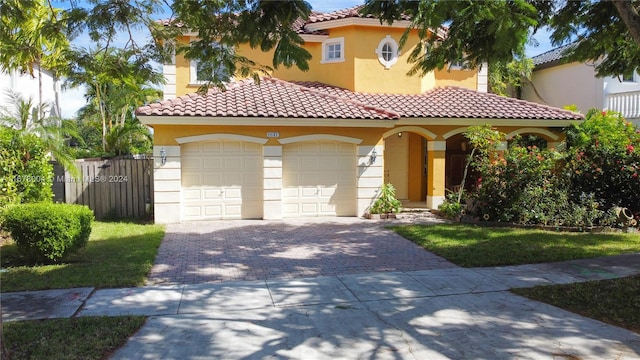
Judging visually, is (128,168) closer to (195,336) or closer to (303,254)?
(303,254)

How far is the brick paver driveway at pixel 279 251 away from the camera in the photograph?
794 cm

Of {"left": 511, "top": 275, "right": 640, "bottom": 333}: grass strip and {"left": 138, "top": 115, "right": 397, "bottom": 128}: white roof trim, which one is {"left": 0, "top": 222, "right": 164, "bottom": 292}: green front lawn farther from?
{"left": 511, "top": 275, "right": 640, "bottom": 333}: grass strip

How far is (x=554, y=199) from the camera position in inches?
485

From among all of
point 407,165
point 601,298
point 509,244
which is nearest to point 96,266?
point 601,298

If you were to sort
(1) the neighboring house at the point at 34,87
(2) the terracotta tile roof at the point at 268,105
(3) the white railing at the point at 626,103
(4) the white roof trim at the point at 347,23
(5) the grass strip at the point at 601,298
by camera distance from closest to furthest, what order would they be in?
(5) the grass strip at the point at 601,298
(2) the terracotta tile roof at the point at 268,105
(4) the white roof trim at the point at 347,23
(3) the white railing at the point at 626,103
(1) the neighboring house at the point at 34,87

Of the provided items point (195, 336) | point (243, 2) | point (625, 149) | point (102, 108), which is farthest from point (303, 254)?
point (102, 108)

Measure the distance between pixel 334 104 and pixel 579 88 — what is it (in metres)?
12.6

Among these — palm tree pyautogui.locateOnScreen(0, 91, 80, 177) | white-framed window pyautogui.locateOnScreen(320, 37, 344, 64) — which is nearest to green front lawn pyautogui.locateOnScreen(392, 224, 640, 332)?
white-framed window pyautogui.locateOnScreen(320, 37, 344, 64)

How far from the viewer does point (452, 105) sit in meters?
15.7

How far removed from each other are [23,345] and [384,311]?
3.90 metres

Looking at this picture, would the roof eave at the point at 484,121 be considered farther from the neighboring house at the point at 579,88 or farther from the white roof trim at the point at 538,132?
the neighboring house at the point at 579,88

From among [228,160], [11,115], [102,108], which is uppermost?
[102,108]

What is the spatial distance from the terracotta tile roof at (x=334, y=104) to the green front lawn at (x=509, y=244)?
393cm

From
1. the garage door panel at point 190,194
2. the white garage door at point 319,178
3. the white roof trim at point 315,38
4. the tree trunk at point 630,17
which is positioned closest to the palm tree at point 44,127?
the garage door panel at point 190,194
